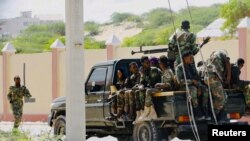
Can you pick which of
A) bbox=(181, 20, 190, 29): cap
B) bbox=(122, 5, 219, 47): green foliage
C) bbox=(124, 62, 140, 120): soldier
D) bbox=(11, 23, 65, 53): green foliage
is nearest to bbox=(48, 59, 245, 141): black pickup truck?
bbox=(124, 62, 140, 120): soldier

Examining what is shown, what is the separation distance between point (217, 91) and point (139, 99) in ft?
4.68

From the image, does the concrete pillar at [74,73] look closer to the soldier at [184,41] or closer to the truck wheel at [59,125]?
the soldier at [184,41]

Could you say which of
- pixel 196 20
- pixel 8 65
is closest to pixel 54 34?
pixel 196 20

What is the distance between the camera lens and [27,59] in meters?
25.9

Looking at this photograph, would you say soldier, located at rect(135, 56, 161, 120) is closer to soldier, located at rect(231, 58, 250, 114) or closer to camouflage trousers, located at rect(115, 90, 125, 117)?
camouflage trousers, located at rect(115, 90, 125, 117)

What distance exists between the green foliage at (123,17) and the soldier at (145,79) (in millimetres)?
69168

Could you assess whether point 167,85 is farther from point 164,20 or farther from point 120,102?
point 164,20

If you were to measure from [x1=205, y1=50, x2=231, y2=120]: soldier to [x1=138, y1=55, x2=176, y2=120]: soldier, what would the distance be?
2.01 ft

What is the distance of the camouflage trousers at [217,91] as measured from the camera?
10.9 meters

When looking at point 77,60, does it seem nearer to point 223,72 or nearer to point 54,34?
point 223,72

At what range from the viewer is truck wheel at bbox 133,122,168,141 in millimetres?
11250

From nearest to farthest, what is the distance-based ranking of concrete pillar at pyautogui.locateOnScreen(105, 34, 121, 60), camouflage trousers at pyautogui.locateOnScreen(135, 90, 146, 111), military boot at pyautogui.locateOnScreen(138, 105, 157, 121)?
military boot at pyautogui.locateOnScreen(138, 105, 157, 121)
camouflage trousers at pyautogui.locateOnScreen(135, 90, 146, 111)
concrete pillar at pyautogui.locateOnScreen(105, 34, 121, 60)

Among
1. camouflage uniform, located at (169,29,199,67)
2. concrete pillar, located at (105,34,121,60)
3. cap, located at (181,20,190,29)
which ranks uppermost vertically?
concrete pillar, located at (105,34,121,60)

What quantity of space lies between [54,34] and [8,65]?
3922cm
